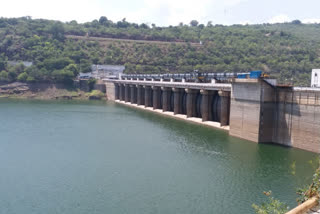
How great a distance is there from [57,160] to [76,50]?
313 feet

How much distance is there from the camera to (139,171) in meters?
27.0

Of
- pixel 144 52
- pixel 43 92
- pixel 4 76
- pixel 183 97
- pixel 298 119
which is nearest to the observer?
pixel 298 119

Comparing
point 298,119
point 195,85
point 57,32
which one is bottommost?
point 298,119

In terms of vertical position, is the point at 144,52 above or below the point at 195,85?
above

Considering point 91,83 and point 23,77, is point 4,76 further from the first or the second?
point 91,83

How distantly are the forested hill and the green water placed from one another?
5548 cm

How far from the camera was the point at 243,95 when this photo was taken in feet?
122

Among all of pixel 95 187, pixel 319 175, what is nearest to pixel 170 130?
pixel 95 187

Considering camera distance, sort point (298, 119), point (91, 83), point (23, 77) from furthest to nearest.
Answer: point (91, 83) → point (23, 77) → point (298, 119)

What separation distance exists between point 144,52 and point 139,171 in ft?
333

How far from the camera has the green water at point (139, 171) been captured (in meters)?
20.9

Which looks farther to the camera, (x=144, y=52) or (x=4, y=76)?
(x=144, y=52)

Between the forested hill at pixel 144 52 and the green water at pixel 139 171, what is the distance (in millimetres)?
55484

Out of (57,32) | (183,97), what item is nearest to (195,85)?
(183,97)
